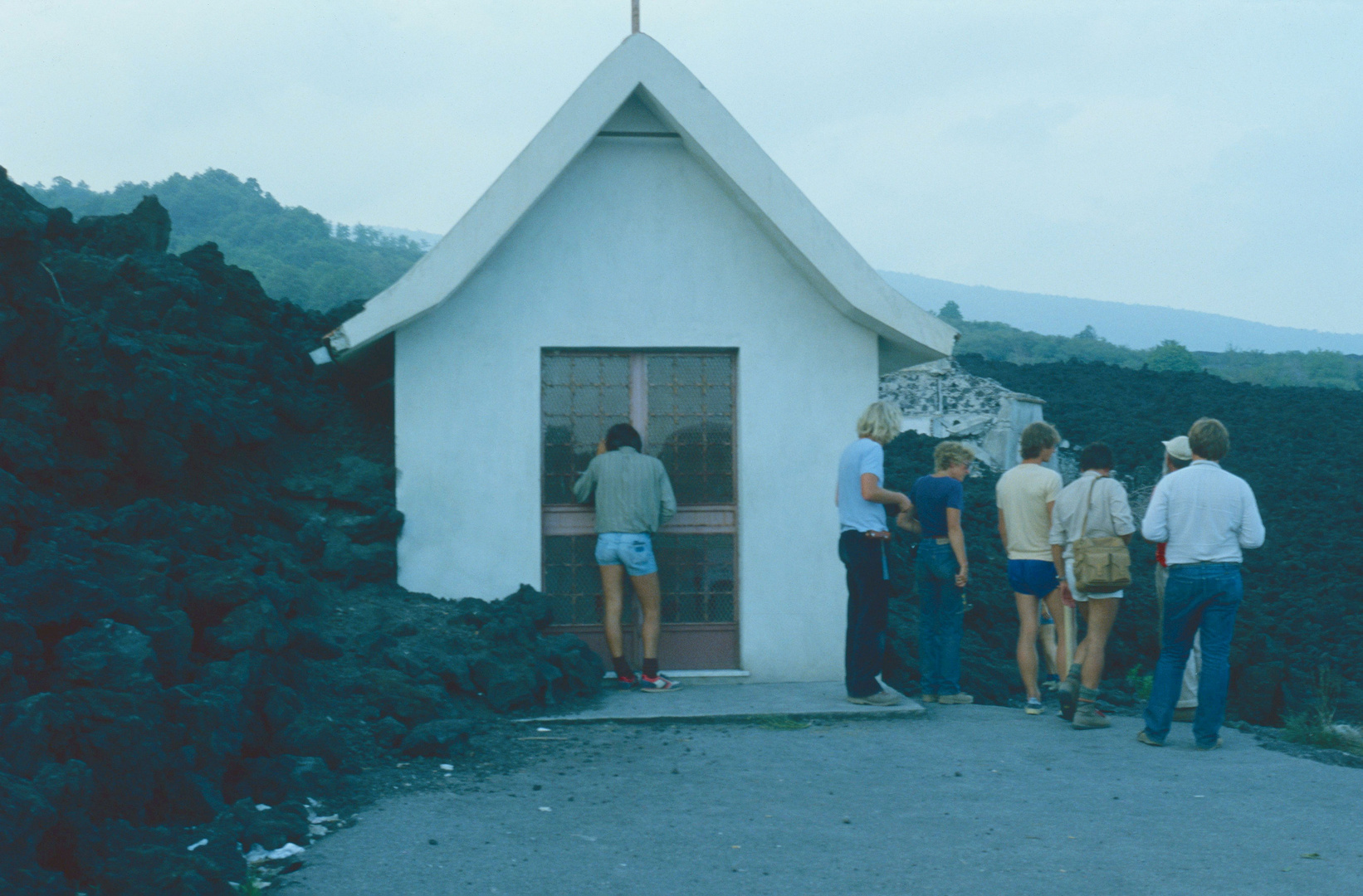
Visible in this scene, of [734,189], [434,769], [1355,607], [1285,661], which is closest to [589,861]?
[434,769]

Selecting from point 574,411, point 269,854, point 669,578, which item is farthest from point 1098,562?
point 269,854

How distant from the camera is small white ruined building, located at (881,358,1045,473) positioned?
70.2ft

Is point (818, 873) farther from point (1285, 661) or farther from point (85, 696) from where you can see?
point (1285, 661)

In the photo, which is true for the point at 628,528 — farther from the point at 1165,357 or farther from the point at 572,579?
the point at 1165,357

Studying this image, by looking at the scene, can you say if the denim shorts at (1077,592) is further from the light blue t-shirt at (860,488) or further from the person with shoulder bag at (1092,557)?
the light blue t-shirt at (860,488)

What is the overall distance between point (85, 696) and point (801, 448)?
18.2 ft

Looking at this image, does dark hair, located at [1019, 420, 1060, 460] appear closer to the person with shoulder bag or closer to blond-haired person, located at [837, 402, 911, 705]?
the person with shoulder bag

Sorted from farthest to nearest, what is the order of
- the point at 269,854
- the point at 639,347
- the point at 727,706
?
the point at 639,347, the point at 727,706, the point at 269,854

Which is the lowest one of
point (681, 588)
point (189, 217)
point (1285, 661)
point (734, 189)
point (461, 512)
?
point (1285, 661)

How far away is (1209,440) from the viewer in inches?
283

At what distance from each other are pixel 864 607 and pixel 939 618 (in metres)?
0.91

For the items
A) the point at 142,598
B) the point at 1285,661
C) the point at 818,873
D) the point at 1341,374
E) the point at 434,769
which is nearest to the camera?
the point at 818,873

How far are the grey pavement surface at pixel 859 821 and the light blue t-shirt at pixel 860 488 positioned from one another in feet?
4.22

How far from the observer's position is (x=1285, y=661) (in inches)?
478
